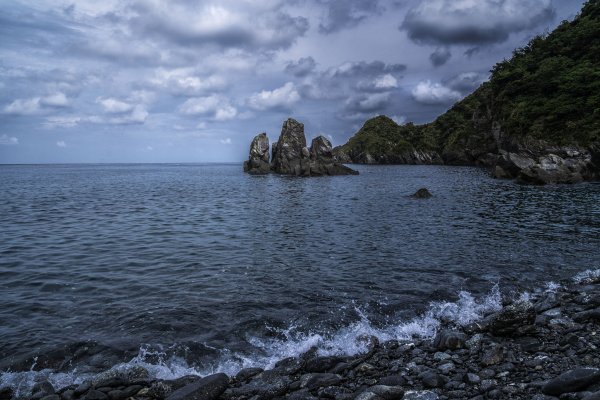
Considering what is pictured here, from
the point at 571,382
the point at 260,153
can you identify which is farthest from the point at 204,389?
the point at 260,153

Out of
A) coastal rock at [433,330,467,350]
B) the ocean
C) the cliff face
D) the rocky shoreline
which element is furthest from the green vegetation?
coastal rock at [433,330,467,350]

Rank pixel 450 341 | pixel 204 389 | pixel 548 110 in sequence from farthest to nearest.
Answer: pixel 548 110 < pixel 450 341 < pixel 204 389

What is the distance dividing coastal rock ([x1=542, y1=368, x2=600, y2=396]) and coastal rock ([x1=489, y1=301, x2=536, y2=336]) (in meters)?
3.01

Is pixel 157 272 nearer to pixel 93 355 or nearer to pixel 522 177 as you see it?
pixel 93 355

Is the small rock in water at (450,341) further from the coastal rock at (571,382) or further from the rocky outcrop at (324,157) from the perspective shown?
the rocky outcrop at (324,157)

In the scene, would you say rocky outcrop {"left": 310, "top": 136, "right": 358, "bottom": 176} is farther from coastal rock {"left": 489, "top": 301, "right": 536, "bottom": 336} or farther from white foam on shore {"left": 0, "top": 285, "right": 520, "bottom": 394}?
coastal rock {"left": 489, "top": 301, "right": 536, "bottom": 336}

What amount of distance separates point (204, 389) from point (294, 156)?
321 feet

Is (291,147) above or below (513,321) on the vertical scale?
above

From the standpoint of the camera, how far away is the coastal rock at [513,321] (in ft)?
31.2

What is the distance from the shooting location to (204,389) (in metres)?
7.42

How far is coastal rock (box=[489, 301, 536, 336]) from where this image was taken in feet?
31.2

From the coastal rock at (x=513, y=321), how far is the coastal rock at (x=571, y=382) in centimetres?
301

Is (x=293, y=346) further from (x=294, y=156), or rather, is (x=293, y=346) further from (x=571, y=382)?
(x=294, y=156)

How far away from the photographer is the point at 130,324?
11141 mm
